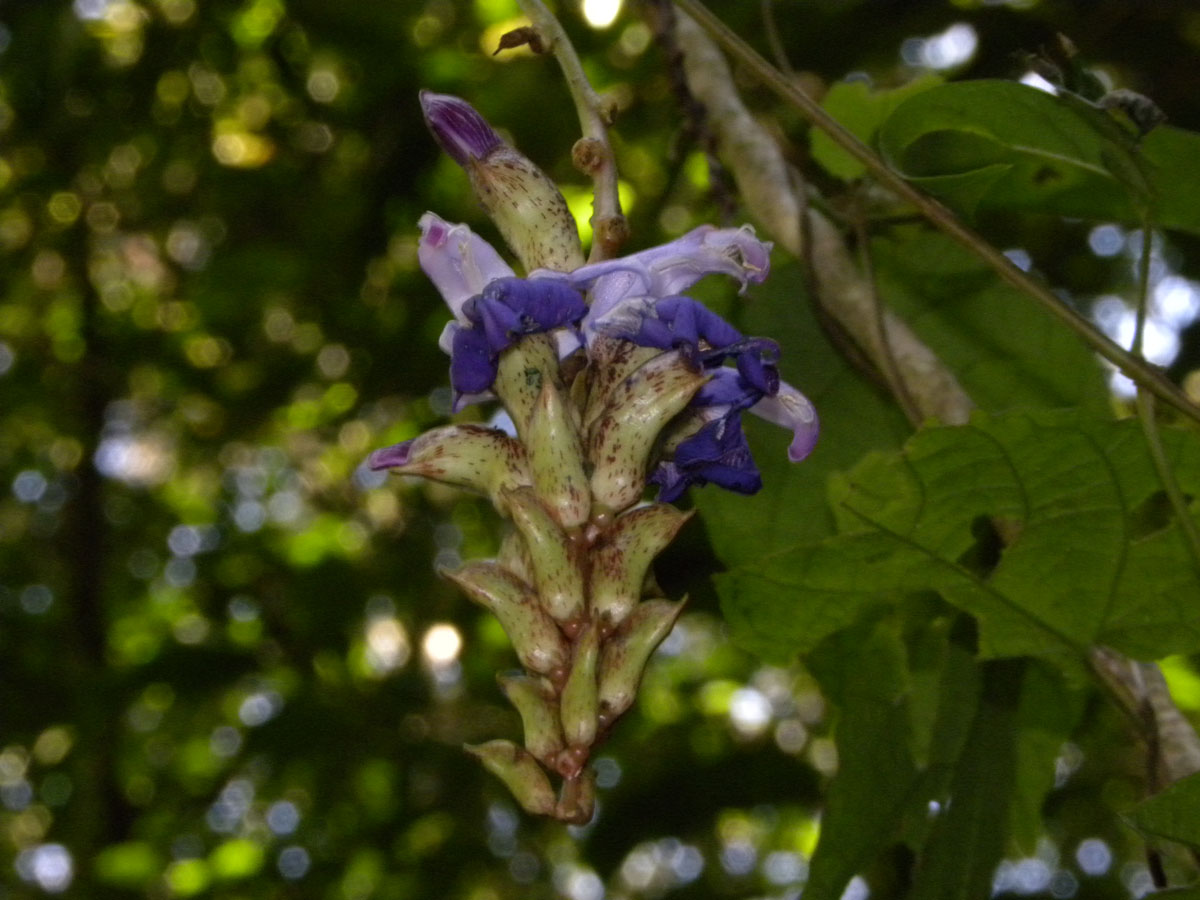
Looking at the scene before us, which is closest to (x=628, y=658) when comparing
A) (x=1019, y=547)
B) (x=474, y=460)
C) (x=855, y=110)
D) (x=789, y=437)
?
(x=474, y=460)

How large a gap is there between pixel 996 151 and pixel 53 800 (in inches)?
132

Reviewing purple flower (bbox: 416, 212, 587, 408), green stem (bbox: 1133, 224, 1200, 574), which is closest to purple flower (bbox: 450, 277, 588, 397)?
purple flower (bbox: 416, 212, 587, 408)

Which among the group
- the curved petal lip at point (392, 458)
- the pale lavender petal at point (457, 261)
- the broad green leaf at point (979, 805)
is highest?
the pale lavender petal at point (457, 261)

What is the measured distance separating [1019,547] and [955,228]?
0.88 ft

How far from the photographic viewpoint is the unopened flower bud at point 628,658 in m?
0.65

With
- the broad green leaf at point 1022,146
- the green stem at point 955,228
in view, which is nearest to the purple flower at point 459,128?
the green stem at point 955,228

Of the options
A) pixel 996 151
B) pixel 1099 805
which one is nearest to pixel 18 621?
pixel 1099 805

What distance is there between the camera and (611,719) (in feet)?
2.12

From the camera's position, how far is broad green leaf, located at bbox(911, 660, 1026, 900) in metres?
→ 1.06

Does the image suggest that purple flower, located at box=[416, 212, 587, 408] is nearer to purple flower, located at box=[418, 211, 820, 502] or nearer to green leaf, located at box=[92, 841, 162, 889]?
purple flower, located at box=[418, 211, 820, 502]

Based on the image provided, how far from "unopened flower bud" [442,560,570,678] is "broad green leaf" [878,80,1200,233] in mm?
534

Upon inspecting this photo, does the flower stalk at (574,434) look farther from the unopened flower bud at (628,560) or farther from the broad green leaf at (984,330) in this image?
the broad green leaf at (984,330)

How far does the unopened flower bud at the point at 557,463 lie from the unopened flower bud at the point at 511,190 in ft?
0.43

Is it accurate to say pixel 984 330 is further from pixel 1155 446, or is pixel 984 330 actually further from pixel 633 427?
pixel 633 427
